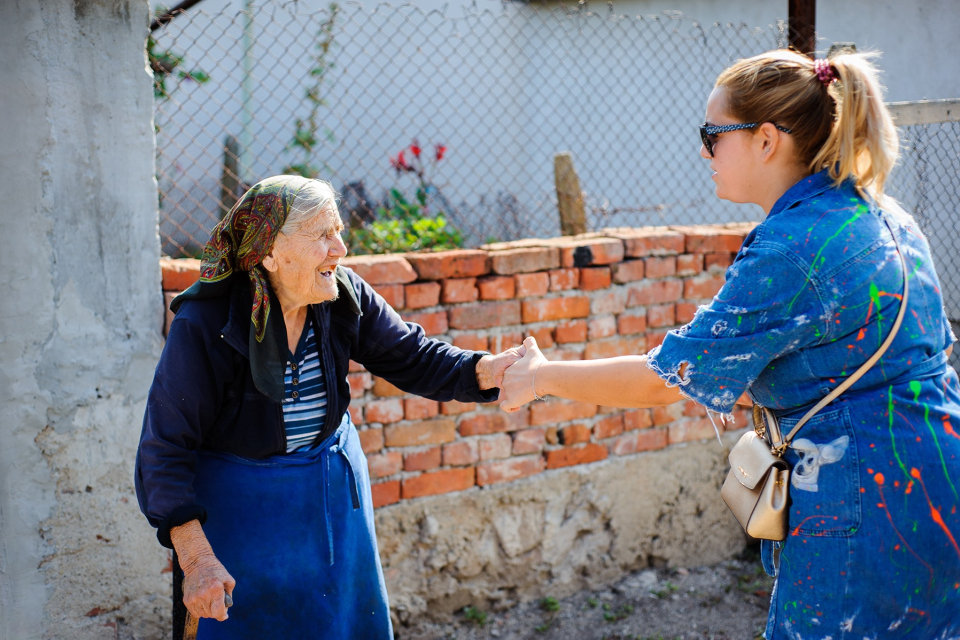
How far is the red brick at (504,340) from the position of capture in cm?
355

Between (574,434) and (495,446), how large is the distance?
401 millimetres

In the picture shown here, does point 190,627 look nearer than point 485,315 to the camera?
Yes

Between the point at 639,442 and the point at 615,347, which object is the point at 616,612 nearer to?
the point at 639,442

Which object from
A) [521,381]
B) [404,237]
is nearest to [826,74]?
[521,381]

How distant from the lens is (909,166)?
4914 millimetres

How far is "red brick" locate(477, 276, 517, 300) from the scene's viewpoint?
3.50m

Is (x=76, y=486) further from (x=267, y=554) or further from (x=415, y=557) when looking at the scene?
(x=415, y=557)

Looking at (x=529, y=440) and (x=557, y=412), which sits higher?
(x=557, y=412)

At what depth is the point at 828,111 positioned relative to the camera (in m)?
1.77

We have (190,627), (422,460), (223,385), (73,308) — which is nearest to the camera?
(223,385)

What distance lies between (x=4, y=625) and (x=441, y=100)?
5.20 m

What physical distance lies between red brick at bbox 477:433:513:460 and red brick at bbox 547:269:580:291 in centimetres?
70

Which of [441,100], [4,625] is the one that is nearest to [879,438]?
[4,625]

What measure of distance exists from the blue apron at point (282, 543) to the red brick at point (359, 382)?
3.24 ft
